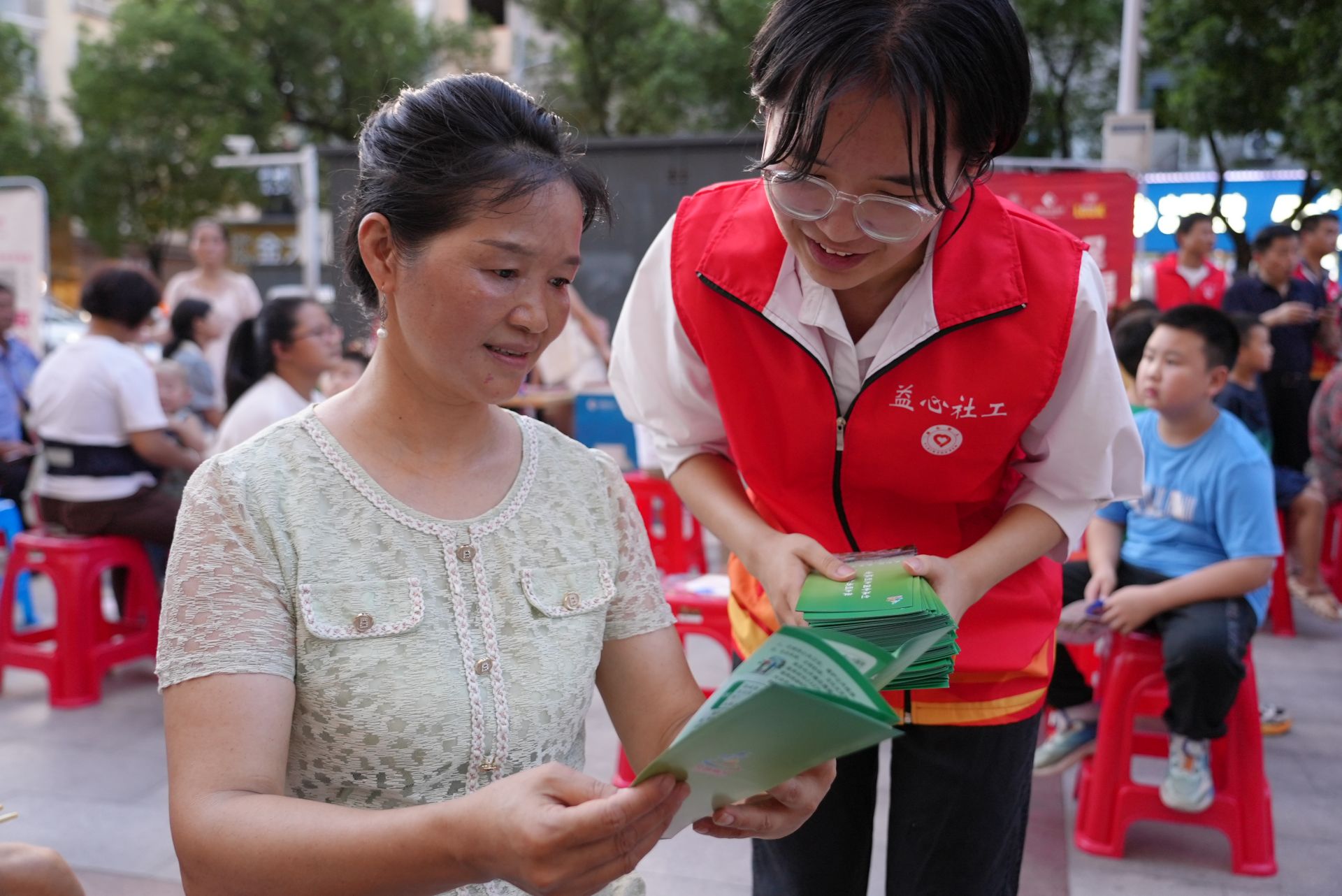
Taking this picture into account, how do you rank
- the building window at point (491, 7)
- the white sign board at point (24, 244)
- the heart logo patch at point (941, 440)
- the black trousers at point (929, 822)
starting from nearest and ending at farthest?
1. the heart logo patch at point (941, 440)
2. the black trousers at point (929, 822)
3. the white sign board at point (24, 244)
4. the building window at point (491, 7)

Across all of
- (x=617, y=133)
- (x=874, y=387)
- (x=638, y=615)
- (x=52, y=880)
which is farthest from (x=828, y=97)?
(x=617, y=133)

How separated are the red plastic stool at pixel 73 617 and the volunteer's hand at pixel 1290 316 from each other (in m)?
5.51

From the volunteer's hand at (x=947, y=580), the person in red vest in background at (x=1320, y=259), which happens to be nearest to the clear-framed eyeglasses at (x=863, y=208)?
the volunteer's hand at (x=947, y=580)

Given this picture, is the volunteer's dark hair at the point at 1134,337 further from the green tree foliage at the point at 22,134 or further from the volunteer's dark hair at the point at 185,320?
the green tree foliage at the point at 22,134

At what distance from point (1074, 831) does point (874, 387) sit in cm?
224

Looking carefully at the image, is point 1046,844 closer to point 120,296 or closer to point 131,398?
point 131,398

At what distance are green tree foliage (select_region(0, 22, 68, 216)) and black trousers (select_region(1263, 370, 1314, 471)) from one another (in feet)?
65.2

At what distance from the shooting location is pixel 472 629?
1329mm

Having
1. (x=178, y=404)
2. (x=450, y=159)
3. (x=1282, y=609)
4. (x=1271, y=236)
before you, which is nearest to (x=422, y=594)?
(x=450, y=159)

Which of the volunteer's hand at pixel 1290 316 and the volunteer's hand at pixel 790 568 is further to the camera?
the volunteer's hand at pixel 1290 316

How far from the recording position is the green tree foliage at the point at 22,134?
19125 mm

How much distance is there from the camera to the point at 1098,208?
21.6 feet

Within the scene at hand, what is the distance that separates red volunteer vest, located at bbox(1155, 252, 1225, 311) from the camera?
22.6 feet

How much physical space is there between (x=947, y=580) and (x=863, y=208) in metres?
0.48
